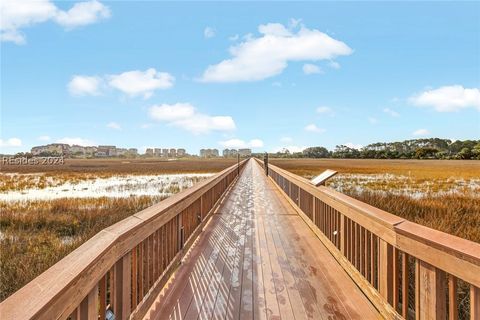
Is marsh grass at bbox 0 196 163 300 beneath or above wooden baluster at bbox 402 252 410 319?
beneath

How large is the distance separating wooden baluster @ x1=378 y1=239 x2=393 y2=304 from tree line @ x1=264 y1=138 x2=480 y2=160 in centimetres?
8891

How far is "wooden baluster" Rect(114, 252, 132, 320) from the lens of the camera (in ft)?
6.18

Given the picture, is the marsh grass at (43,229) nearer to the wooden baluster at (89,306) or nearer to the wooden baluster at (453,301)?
the wooden baluster at (89,306)

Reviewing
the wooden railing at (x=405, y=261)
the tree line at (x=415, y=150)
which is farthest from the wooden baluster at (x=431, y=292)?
the tree line at (x=415, y=150)

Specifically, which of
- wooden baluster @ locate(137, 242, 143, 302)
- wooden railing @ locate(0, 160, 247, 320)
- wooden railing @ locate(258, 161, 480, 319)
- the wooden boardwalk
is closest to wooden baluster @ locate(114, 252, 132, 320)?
wooden railing @ locate(0, 160, 247, 320)

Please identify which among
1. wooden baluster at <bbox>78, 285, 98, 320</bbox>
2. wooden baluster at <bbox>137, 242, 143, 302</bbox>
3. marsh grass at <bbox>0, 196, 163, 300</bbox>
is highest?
wooden baluster at <bbox>78, 285, 98, 320</bbox>

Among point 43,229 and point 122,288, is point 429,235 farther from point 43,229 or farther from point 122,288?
point 43,229

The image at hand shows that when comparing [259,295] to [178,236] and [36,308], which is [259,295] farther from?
[36,308]

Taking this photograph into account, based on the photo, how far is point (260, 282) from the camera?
3.12 m

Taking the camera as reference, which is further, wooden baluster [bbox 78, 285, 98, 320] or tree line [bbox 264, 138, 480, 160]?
tree line [bbox 264, 138, 480, 160]

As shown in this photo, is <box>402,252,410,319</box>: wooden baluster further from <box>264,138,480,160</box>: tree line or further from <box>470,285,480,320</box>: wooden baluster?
<box>264,138,480,160</box>: tree line

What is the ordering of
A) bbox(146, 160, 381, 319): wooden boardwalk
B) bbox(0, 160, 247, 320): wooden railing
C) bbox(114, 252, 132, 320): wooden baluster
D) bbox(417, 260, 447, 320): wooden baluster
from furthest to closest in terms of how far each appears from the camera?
bbox(146, 160, 381, 319): wooden boardwalk, bbox(114, 252, 132, 320): wooden baluster, bbox(417, 260, 447, 320): wooden baluster, bbox(0, 160, 247, 320): wooden railing

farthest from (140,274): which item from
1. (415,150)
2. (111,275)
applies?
(415,150)

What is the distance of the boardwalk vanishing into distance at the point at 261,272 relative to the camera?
1356 millimetres
